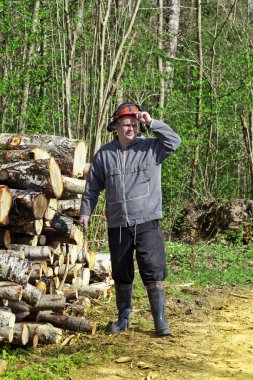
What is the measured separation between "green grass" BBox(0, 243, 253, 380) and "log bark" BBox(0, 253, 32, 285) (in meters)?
0.60

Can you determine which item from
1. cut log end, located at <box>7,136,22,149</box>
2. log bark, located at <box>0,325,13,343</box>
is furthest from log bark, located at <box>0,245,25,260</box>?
cut log end, located at <box>7,136,22,149</box>

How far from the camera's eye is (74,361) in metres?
5.23

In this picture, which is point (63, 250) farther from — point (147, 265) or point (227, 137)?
point (227, 137)

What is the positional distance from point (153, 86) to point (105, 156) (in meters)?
10.5

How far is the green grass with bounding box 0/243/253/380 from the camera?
16.6 feet

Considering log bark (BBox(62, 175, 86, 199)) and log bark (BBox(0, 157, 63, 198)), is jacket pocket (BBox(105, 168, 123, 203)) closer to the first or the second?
log bark (BBox(0, 157, 63, 198))

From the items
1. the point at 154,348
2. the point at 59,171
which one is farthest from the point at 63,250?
the point at 154,348

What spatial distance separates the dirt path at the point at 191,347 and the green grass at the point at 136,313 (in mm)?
149

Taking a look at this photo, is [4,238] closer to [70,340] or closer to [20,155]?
[20,155]

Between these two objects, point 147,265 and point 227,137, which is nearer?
point 147,265

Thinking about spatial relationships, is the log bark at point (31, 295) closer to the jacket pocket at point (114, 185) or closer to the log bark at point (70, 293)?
the jacket pocket at point (114, 185)

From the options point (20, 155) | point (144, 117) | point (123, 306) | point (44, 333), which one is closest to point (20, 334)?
point (44, 333)

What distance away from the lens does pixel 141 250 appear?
5.99 m

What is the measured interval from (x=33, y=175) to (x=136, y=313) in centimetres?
187
